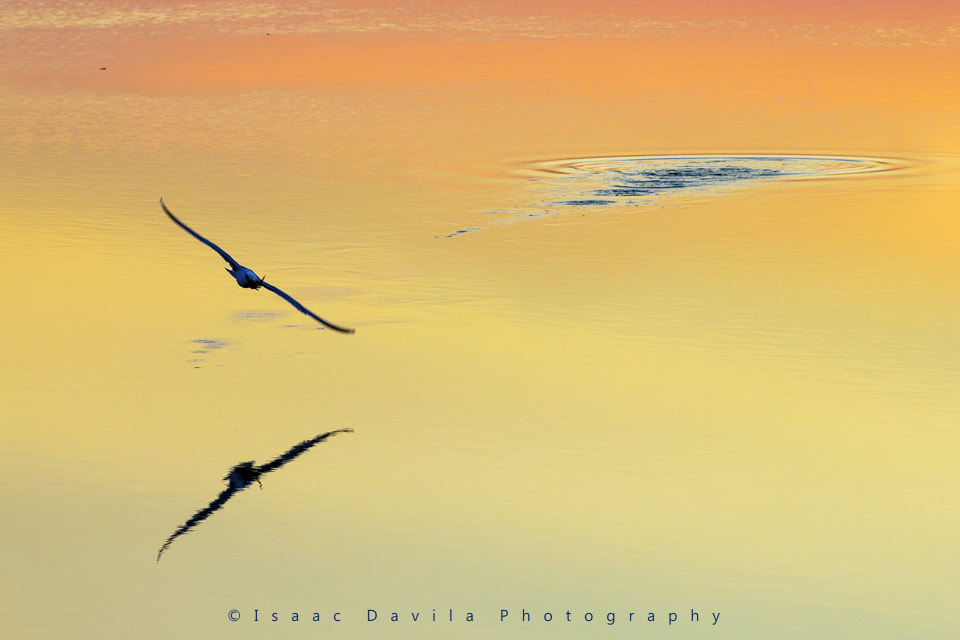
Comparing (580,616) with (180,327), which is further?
(180,327)

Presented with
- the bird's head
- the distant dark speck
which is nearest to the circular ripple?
the distant dark speck

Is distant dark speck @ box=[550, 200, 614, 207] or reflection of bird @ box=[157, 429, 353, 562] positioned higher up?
distant dark speck @ box=[550, 200, 614, 207]

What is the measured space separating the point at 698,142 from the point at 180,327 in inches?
549

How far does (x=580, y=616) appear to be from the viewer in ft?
37.4

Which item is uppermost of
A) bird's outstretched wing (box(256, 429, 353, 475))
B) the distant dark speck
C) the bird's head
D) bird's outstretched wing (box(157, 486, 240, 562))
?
the distant dark speck

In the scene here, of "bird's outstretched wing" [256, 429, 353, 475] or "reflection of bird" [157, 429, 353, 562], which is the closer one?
"reflection of bird" [157, 429, 353, 562]

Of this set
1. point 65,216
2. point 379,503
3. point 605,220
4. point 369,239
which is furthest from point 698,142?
point 379,503

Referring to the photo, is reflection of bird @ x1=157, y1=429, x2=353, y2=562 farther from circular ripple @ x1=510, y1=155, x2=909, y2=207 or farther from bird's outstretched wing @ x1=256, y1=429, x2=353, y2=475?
circular ripple @ x1=510, y1=155, x2=909, y2=207

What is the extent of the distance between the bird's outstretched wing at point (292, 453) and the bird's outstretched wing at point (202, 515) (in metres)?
0.46

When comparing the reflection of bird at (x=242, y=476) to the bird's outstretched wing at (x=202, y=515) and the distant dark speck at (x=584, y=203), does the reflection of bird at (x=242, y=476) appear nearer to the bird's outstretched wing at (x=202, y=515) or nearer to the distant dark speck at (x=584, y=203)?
the bird's outstretched wing at (x=202, y=515)

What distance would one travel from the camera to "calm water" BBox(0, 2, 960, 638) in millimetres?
12102

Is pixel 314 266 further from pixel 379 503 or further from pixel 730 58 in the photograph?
pixel 730 58

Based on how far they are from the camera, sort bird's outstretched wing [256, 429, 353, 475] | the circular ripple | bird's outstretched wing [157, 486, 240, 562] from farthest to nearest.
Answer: the circular ripple → bird's outstretched wing [256, 429, 353, 475] → bird's outstretched wing [157, 486, 240, 562]

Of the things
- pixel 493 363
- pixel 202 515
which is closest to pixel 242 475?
pixel 202 515
